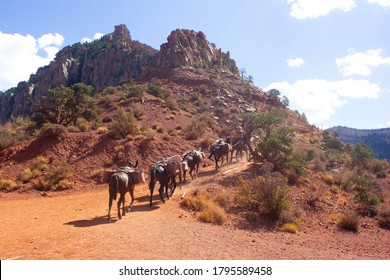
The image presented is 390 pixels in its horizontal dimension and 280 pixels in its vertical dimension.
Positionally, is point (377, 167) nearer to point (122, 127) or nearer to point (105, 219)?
point (122, 127)

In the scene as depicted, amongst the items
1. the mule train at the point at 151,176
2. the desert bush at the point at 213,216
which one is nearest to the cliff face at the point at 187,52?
the mule train at the point at 151,176

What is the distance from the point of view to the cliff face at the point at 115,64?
253 feet

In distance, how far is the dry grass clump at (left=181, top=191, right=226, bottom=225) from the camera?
13343 millimetres

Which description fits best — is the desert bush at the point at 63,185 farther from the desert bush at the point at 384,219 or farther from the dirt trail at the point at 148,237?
the desert bush at the point at 384,219

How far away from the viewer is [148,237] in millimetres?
9828

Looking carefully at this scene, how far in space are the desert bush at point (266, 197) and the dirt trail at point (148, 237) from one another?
1605mm

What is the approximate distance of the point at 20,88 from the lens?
10800 cm

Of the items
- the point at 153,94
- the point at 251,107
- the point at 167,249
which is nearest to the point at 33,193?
the point at 167,249

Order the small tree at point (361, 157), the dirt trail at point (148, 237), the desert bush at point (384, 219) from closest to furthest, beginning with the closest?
the dirt trail at point (148, 237) < the desert bush at point (384, 219) < the small tree at point (361, 157)

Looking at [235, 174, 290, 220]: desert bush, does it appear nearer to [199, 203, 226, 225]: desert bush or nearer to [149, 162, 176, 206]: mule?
[199, 203, 226, 225]: desert bush

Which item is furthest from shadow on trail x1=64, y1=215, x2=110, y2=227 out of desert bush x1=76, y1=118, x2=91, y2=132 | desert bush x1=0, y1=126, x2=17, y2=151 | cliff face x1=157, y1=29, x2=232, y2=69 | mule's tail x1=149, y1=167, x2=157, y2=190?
cliff face x1=157, y1=29, x2=232, y2=69

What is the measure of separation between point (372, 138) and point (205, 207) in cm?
11909

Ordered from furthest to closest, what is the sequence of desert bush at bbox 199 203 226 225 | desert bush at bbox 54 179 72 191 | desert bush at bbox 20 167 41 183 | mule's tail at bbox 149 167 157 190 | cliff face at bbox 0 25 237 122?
cliff face at bbox 0 25 237 122 → desert bush at bbox 20 167 41 183 → desert bush at bbox 54 179 72 191 → mule's tail at bbox 149 167 157 190 → desert bush at bbox 199 203 226 225

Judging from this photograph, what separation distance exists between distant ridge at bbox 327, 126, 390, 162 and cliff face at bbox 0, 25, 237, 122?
54019mm
